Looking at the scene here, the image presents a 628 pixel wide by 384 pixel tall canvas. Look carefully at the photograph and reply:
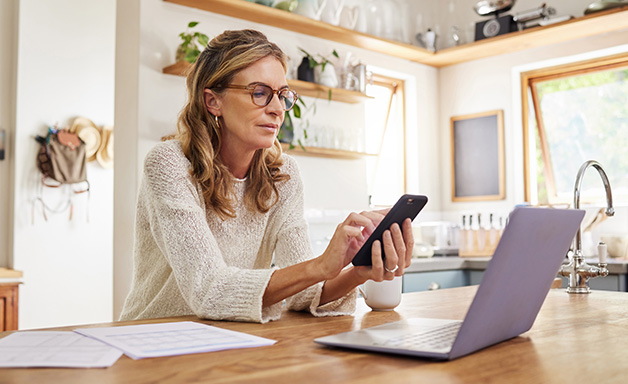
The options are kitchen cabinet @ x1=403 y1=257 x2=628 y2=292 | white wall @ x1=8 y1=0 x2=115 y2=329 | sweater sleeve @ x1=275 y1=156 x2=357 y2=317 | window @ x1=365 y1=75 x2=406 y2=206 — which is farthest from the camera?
window @ x1=365 y1=75 x2=406 y2=206

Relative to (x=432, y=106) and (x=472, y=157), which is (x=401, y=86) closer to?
(x=432, y=106)

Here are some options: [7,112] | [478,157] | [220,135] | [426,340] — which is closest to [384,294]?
[426,340]

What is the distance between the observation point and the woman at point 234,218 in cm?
133

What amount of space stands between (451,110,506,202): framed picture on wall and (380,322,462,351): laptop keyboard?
3.90 metres

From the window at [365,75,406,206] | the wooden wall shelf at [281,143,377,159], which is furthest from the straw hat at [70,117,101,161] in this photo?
the window at [365,75,406,206]

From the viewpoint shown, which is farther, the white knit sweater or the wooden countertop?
the white knit sweater

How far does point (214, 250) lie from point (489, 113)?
3.87 meters

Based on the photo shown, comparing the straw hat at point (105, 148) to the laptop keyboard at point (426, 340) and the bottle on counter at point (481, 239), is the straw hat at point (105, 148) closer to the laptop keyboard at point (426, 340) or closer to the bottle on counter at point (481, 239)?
the bottle on counter at point (481, 239)

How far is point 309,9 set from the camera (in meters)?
4.00

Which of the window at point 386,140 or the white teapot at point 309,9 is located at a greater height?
the white teapot at point 309,9

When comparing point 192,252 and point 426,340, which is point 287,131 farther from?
point 426,340

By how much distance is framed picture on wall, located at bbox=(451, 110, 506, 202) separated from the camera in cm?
480

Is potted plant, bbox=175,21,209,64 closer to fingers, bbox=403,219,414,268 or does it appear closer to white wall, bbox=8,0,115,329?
white wall, bbox=8,0,115,329

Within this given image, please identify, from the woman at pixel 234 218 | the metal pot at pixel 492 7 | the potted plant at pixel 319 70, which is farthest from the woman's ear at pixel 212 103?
the metal pot at pixel 492 7
